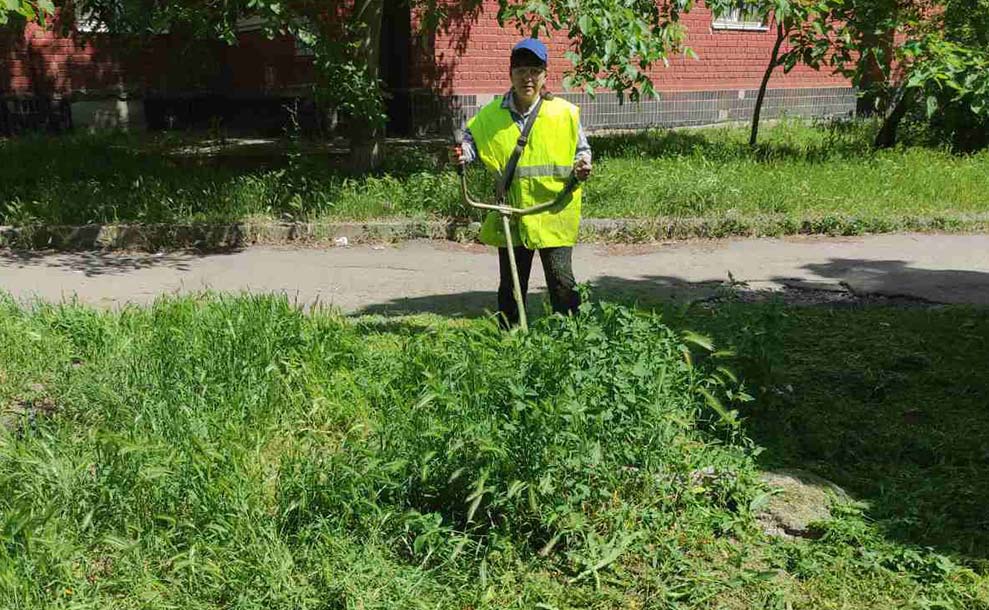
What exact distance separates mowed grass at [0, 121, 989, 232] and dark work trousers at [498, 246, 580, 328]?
4.01 meters

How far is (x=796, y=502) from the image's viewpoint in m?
3.77

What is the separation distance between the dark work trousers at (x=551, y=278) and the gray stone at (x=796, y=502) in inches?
63.9

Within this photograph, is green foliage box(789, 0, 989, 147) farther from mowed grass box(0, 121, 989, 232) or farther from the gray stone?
the gray stone

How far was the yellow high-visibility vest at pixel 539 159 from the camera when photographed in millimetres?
5012

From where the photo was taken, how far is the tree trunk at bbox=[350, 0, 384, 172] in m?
10.5

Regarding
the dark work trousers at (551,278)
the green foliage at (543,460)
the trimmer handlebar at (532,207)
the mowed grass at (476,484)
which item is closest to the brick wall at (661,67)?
the dark work trousers at (551,278)

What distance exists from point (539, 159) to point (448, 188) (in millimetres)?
4868

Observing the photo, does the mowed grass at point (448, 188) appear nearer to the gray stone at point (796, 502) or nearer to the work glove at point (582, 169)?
the work glove at point (582, 169)

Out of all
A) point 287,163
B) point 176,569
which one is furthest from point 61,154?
point 176,569

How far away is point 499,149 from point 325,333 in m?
1.33

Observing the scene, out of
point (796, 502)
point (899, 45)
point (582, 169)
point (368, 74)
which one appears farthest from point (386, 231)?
point (899, 45)

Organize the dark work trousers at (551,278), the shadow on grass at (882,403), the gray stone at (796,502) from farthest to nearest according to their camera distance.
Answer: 1. the dark work trousers at (551,278)
2. the shadow on grass at (882,403)
3. the gray stone at (796,502)

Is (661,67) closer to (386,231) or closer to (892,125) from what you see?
(892,125)

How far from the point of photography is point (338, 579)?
3.11m
